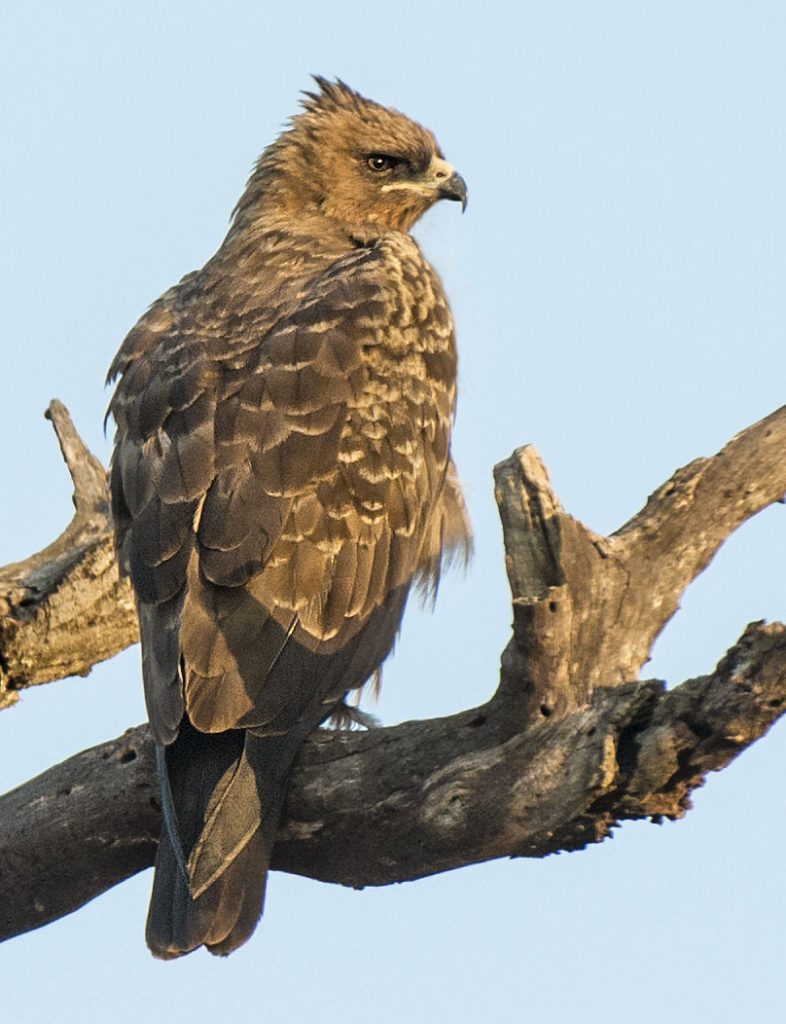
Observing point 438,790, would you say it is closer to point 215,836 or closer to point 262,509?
point 215,836

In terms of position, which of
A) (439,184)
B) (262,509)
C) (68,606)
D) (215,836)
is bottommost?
(215,836)

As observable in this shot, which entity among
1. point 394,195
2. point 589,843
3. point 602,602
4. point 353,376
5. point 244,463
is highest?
point 394,195

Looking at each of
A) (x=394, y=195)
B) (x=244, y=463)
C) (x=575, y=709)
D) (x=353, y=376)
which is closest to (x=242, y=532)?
(x=244, y=463)

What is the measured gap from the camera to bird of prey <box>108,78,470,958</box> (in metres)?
5.48

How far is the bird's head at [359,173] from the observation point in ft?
27.7

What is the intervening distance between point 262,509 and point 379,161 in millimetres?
3153

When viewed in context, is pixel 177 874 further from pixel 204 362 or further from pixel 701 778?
pixel 204 362

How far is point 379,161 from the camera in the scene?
8547 millimetres

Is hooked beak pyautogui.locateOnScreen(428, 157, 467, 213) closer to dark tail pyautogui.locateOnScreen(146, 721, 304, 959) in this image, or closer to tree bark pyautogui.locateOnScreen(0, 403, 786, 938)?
tree bark pyautogui.locateOnScreen(0, 403, 786, 938)

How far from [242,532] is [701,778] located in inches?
77.2

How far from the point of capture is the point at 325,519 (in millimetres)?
6152

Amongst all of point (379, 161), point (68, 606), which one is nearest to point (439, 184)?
point (379, 161)

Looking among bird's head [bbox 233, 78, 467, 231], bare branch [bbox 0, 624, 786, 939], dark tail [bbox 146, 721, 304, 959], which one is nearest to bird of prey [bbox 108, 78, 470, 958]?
dark tail [bbox 146, 721, 304, 959]

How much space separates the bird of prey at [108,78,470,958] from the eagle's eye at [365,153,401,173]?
0.71m
